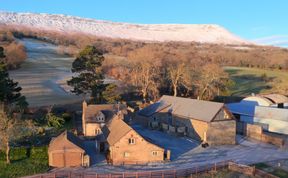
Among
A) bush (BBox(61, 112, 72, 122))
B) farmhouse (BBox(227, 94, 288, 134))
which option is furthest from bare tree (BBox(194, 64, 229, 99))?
bush (BBox(61, 112, 72, 122))

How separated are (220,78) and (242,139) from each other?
27412 mm

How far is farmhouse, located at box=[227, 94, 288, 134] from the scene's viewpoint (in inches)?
1929

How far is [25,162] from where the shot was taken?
35094mm

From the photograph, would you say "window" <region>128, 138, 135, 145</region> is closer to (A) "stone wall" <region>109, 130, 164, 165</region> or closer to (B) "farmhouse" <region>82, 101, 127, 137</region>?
(A) "stone wall" <region>109, 130, 164, 165</region>

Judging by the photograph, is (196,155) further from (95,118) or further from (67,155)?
(95,118)

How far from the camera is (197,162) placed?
36.5 m

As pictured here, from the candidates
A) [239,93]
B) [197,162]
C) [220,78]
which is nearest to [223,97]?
[220,78]

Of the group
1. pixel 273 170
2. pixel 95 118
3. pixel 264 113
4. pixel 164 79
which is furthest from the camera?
pixel 164 79

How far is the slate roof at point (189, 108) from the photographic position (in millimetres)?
44312

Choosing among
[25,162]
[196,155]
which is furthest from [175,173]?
[25,162]

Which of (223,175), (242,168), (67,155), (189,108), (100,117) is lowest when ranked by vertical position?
(223,175)

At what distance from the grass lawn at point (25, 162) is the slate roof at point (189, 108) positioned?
17913 mm

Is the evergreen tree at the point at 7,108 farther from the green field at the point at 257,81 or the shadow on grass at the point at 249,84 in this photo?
the shadow on grass at the point at 249,84

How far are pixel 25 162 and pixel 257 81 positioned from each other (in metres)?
72.2
